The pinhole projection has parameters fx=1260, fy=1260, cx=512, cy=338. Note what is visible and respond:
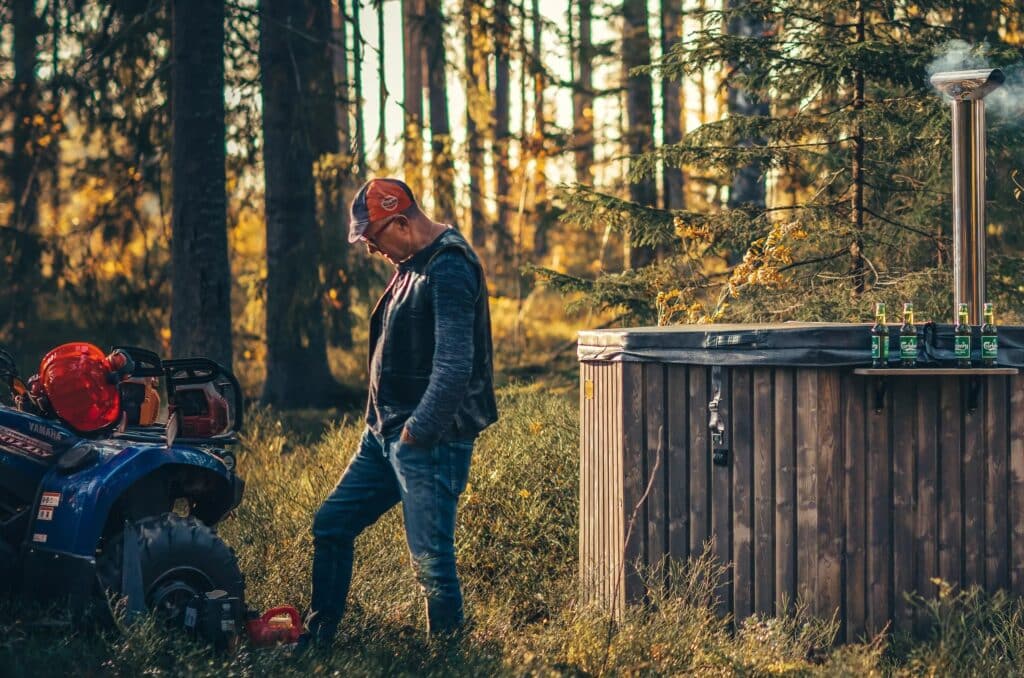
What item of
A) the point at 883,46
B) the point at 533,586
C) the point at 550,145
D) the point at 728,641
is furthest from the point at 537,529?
the point at 550,145

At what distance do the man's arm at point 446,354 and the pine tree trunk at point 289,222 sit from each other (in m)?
7.70

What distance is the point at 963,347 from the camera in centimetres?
510

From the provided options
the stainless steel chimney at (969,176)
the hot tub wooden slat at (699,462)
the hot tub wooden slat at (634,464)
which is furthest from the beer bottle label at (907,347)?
the stainless steel chimney at (969,176)

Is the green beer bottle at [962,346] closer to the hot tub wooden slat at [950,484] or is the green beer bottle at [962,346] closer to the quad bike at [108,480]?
the hot tub wooden slat at [950,484]

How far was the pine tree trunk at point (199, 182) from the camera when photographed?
29.6 ft

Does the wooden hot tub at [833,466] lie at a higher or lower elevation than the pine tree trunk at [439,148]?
lower

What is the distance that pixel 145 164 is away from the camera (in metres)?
12.8

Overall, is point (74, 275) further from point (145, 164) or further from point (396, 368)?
point (396, 368)

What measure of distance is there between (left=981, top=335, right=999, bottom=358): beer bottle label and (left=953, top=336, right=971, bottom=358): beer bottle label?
0.06 meters

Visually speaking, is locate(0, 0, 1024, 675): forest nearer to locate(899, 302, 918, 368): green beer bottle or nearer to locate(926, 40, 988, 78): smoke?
locate(926, 40, 988, 78): smoke

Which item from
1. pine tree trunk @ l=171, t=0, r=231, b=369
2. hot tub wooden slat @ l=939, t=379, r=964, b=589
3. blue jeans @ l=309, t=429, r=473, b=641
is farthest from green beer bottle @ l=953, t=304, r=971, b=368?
pine tree trunk @ l=171, t=0, r=231, b=369

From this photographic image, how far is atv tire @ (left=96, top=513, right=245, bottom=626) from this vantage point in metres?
4.36

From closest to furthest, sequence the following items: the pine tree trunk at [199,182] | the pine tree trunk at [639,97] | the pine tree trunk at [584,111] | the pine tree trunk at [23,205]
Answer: the pine tree trunk at [199,182] < the pine tree trunk at [23,205] < the pine tree trunk at [639,97] < the pine tree trunk at [584,111]

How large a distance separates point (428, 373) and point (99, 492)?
4.06 ft
